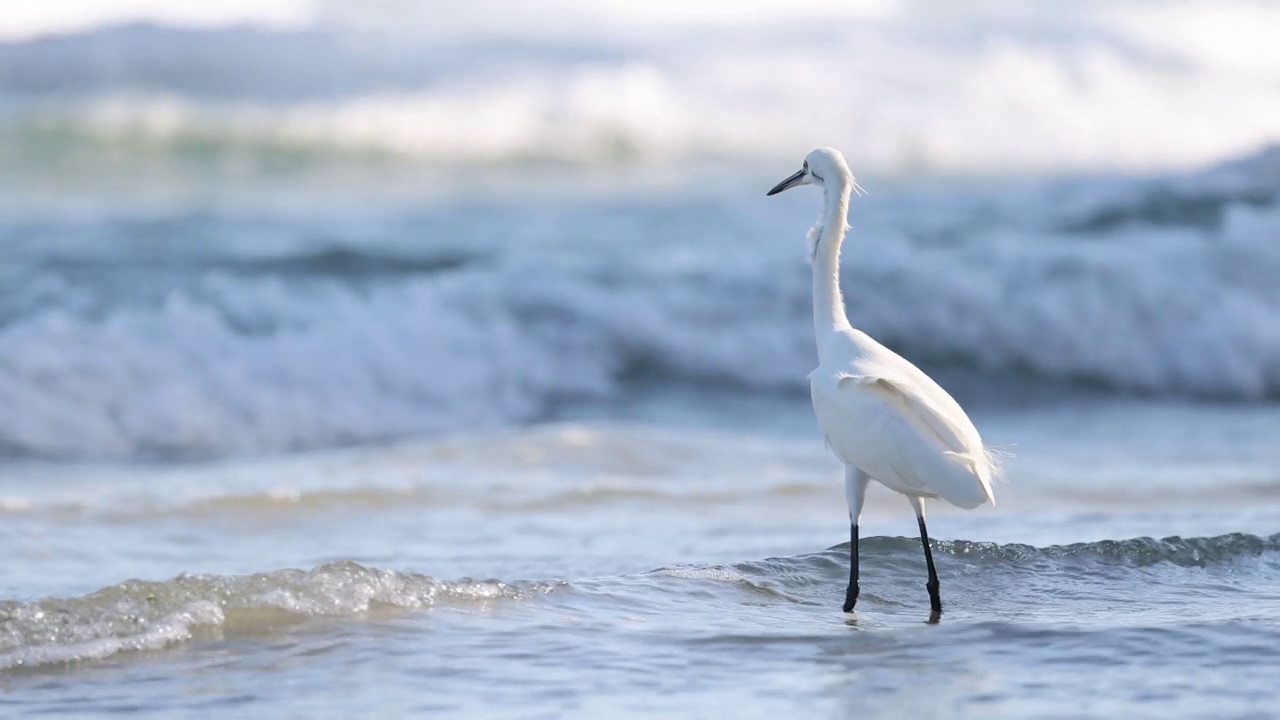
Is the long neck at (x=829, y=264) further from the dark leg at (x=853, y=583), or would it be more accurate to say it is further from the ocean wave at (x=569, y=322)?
the ocean wave at (x=569, y=322)

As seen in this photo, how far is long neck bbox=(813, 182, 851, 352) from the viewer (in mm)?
5016

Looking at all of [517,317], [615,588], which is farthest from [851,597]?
[517,317]

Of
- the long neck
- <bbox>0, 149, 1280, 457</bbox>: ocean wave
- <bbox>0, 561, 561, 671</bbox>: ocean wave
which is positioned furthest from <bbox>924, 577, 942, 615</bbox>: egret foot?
<bbox>0, 149, 1280, 457</bbox>: ocean wave

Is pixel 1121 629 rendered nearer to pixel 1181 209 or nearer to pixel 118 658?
pixel 118 658

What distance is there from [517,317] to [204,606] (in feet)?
20.3

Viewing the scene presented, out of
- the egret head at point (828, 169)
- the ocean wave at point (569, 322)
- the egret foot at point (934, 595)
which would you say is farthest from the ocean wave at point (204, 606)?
the ocean wave at point (569, 322)

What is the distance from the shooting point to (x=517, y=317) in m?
10.4

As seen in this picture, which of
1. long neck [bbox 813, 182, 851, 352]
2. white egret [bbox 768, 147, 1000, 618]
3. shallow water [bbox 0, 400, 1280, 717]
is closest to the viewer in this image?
shallow water [bbox 0, 400, 1280, 717]

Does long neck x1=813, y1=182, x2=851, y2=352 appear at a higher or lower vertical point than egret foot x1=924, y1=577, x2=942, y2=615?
higher

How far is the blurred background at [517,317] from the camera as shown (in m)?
6.44

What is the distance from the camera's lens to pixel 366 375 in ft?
31.6

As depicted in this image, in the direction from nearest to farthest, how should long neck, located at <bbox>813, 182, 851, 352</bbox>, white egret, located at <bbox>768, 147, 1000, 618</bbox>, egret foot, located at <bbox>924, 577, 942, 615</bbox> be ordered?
1. white egret, located at <bbox>768, 147, 1000, 618</bbox>
2. egret foot, located at <bbox>924, 577, 942, 615</bbox>
3. long neck, located at <bbox>813, 182, 851, 352</bbox>

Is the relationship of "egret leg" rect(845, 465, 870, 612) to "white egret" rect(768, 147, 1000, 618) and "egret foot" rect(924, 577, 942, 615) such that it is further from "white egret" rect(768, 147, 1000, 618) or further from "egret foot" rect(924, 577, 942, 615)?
"egret foot" rect(924, 577, 942, 615)

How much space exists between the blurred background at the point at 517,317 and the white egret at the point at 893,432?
490 millimetres
